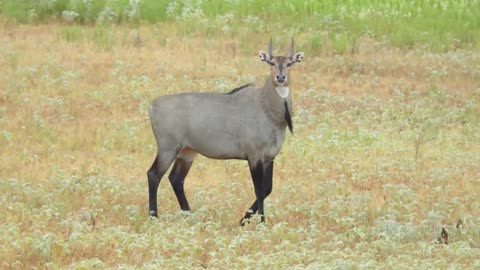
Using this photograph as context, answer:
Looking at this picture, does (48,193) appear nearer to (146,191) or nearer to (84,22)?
(146,191)

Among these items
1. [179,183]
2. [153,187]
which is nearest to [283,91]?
[179,183]

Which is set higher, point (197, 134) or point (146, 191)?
point (197, 134)

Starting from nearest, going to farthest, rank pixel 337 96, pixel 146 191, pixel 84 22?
pixel 146 191 → pixel 337 96 → pixel 84 22

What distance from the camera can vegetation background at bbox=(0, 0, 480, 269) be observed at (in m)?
13.2

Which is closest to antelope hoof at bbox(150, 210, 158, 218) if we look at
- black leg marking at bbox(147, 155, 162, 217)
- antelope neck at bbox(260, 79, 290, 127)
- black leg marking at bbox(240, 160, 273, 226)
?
black leg marking at bbox(147, 155, 162, 217)

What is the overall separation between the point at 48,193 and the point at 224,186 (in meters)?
2.60

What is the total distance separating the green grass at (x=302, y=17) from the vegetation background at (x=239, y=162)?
6 cm

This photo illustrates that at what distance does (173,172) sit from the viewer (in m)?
15.7

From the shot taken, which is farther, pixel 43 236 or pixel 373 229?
pixel 373 229

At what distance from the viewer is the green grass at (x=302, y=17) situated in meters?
30.1

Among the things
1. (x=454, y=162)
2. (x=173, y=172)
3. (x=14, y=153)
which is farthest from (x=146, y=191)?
(x=454, y=162)

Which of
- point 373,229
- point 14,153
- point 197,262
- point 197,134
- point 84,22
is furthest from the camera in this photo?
point 84,22

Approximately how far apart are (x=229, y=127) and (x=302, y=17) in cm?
1684

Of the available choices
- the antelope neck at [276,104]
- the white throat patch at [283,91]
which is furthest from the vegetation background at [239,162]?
the white throat patch at [283,91]
